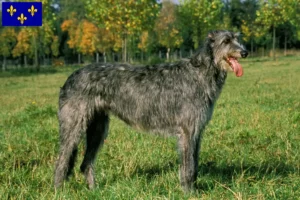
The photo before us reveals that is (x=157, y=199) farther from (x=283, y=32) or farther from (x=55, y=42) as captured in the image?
(x=283, y=32)

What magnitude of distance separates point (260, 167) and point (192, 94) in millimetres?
1774

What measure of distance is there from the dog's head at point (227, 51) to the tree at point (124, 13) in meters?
28.8

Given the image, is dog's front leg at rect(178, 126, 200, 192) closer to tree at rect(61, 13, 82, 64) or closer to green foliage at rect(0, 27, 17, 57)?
green foliage at rect(0, 27, 17, 57)

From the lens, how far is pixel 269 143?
769cm

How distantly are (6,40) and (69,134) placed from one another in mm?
65567

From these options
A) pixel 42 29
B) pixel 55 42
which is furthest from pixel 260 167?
pixel 55 42

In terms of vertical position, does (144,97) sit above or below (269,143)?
above

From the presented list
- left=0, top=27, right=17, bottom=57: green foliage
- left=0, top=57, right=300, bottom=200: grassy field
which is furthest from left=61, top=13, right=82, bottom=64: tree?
left=0, top=57, right=300, bottom=200: grassy field

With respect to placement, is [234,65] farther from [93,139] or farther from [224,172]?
[93,139]

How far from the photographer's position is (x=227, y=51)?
521 centimetres

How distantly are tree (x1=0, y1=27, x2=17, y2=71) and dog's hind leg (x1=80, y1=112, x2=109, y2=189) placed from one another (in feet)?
190

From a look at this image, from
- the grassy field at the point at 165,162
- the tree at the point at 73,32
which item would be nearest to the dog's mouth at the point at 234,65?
the grassy field at the point at 165,162

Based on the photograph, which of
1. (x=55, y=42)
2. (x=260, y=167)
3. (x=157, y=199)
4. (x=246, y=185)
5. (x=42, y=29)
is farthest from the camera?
(x=55, y=42)

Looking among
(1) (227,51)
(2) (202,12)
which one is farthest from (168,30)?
(1) (227,51)
